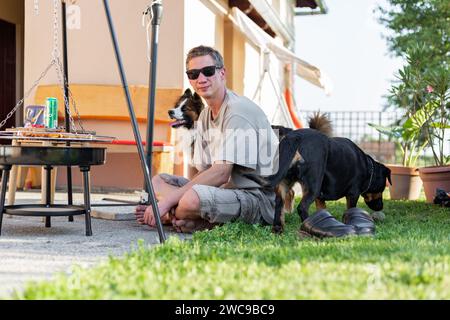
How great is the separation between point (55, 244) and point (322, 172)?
1716mm

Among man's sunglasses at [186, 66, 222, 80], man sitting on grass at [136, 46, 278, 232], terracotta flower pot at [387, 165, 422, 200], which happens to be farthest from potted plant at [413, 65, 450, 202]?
man's sunglasses at [186, 66, 222, 80]

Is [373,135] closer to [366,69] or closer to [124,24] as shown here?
[366,69]

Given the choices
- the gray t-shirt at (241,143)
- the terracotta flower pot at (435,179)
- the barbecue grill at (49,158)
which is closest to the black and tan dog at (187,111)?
the gray t-shirt at (241,143)

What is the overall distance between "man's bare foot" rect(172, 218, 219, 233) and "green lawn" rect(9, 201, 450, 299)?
753 mm

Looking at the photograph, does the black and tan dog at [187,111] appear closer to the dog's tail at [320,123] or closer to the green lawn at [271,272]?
the dog's tail at [320,123]

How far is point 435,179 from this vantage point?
6.75 metres

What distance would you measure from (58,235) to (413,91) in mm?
5008

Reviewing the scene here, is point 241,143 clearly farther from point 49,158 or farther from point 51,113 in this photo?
point 51,113

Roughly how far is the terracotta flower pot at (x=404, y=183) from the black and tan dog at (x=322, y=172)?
2331mm

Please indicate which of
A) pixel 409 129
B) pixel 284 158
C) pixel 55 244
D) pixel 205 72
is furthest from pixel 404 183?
pixel 55 244

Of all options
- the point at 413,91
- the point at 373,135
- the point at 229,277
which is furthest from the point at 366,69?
the point at 229,277

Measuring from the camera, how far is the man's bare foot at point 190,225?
13.8 ft

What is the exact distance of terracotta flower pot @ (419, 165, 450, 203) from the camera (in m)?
6.69

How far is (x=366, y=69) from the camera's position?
682 inches
